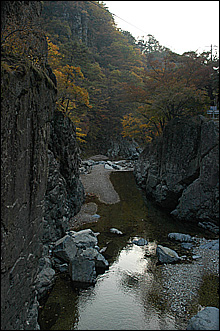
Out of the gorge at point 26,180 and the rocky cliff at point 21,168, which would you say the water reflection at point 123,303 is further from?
the rocky cliff at point 21,168

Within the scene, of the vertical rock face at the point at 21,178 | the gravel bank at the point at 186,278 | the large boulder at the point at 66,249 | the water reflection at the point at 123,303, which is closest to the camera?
the vertical rock face at the point at 21,178

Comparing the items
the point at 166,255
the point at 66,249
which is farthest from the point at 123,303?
the point at 166,255

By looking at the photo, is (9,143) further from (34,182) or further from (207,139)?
(207,139)

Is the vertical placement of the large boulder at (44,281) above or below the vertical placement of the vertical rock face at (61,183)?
below

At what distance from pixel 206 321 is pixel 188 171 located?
10397 millimetres

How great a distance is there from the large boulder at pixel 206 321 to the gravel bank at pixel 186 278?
0.63 meters

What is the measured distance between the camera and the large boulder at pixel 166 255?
30.6ft

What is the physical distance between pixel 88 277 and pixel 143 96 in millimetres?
17311

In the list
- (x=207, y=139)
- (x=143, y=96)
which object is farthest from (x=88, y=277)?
(x=143, y=96)

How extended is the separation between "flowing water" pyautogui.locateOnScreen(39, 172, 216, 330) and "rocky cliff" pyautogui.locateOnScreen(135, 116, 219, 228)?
1607 mm

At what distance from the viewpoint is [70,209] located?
1358 centimetres

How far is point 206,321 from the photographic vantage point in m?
5.55

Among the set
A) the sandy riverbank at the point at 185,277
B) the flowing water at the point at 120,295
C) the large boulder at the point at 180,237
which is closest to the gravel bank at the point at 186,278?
the sandy riverbank at the point at 185,277

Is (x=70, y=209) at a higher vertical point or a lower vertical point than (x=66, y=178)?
lower
